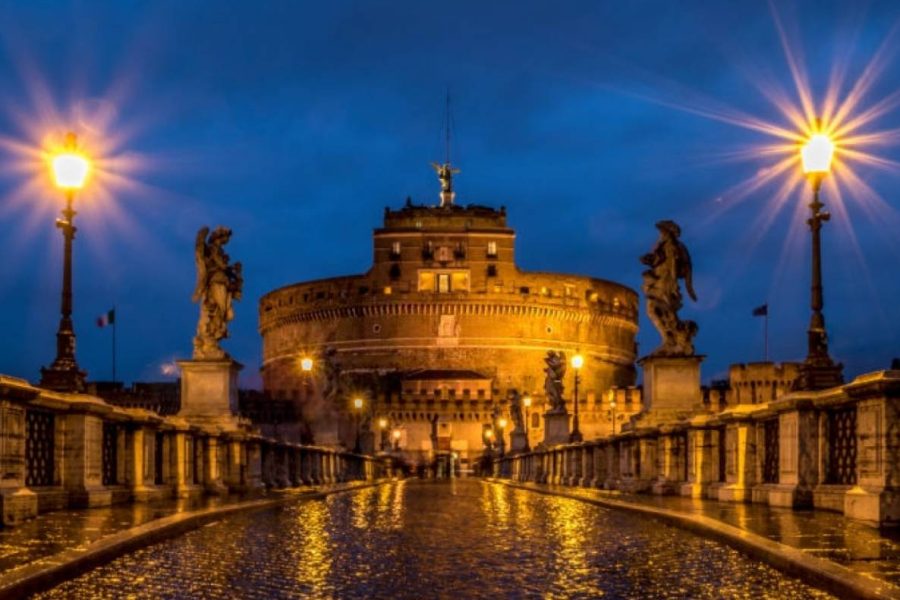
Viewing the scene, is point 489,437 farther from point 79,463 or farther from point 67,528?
point 67,528

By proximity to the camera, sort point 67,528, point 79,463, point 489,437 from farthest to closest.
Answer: point 489,437, point 79,463, point 67,528

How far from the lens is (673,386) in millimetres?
19938

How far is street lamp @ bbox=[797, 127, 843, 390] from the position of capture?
520 inches

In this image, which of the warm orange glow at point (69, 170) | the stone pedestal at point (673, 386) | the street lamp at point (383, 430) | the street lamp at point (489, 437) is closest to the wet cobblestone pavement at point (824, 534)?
the stone pedestal at point (673, 386)

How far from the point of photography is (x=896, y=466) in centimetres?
995

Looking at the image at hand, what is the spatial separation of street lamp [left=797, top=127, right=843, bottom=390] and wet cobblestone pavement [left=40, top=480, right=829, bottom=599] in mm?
2345

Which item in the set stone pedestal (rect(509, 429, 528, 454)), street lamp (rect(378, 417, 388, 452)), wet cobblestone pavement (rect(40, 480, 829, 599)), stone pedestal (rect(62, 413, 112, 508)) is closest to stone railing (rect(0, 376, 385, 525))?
stone pedestal (rect(62, 413, 112, 508))

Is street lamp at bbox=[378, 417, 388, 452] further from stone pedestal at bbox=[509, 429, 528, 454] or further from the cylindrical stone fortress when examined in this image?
stone pedestal at bbox=[509, 429, 528, 454]

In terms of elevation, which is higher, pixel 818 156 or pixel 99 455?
pixel 818 156

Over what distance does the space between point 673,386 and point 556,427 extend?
19.6 metres

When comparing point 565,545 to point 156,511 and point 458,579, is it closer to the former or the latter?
point 458,579

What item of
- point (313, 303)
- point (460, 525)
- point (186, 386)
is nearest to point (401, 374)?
point (313, 303)

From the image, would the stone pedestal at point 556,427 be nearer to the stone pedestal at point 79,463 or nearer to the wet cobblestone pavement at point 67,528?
the wet cobblestone pavement at point 67,528

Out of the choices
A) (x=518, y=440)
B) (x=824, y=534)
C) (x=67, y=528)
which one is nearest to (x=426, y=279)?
(x=518, y=440)
